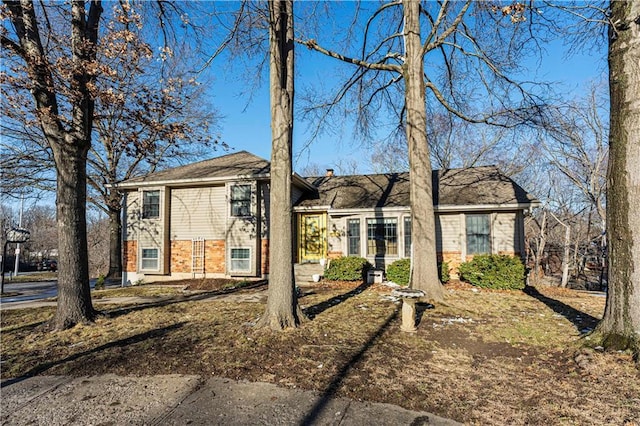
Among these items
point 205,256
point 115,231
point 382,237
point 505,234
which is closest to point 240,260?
point 205,256

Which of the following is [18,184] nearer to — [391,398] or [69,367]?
[69,367]

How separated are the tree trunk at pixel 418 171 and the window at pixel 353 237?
4838mm

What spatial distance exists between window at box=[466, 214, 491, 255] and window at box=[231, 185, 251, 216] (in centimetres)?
853

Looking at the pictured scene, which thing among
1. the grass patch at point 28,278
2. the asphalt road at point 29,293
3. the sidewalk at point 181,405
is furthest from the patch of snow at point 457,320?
the grass patch at point 28,278

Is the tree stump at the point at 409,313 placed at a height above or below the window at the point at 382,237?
below

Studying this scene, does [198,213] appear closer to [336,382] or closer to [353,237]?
[353,237]

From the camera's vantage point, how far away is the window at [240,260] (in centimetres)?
1323

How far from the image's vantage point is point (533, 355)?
14.8 feet

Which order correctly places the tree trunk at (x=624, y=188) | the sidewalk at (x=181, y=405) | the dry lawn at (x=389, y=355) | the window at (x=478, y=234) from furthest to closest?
the window at (x=478, y=234), the tree trunk at (x=624, y=188), the dry lawn at (x=389, y=355), the sidewalk at (x=181, y=405)

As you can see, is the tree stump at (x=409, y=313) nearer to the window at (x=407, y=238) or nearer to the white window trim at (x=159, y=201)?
the window at (x=407, y=238)

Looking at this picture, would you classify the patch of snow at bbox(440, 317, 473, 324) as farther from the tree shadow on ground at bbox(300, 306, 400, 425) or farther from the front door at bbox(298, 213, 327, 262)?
the front door at bbox(298, 213, 327, 262)

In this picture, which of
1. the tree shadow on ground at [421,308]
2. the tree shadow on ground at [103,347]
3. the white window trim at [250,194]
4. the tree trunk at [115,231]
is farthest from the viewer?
the tree trunk at [115,231]

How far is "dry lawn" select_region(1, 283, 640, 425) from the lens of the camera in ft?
10.7

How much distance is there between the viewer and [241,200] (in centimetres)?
1346
